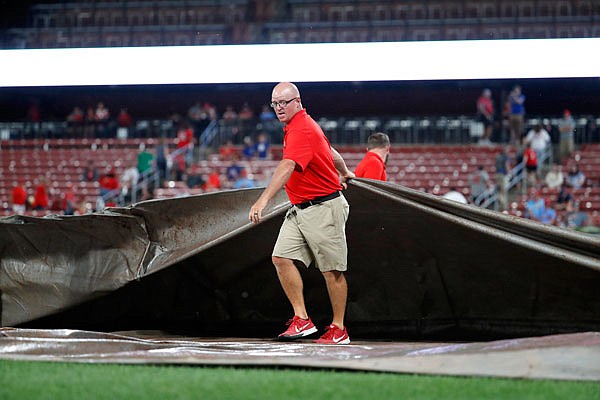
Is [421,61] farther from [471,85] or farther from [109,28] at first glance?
[109,28]

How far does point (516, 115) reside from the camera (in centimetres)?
2047

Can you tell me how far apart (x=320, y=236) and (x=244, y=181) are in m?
13.1

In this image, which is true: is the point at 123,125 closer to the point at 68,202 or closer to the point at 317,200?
the point at 68,202

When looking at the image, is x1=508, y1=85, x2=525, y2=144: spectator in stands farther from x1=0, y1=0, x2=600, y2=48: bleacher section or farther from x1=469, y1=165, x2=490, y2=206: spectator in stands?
x1=469, y1=165, x2=490, y2=206: spectator in stands

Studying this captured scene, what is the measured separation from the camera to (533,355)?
4434mm

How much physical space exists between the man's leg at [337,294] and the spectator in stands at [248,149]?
49.4 ft

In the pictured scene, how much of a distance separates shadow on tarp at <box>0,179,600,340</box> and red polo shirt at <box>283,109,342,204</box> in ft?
0.87

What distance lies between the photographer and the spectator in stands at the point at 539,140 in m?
19.4

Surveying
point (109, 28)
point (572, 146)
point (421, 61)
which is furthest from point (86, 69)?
point (109, 28)

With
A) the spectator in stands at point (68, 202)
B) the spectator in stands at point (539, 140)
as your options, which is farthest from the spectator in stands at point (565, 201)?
the spectator in stands at point (68, 202)

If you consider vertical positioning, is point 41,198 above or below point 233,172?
below

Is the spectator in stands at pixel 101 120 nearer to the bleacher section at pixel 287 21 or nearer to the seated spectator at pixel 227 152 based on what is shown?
the bleacher section at pixel 287 21

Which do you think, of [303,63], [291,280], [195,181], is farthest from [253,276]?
[195,181]

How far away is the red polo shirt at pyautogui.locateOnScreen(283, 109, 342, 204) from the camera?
559cm
